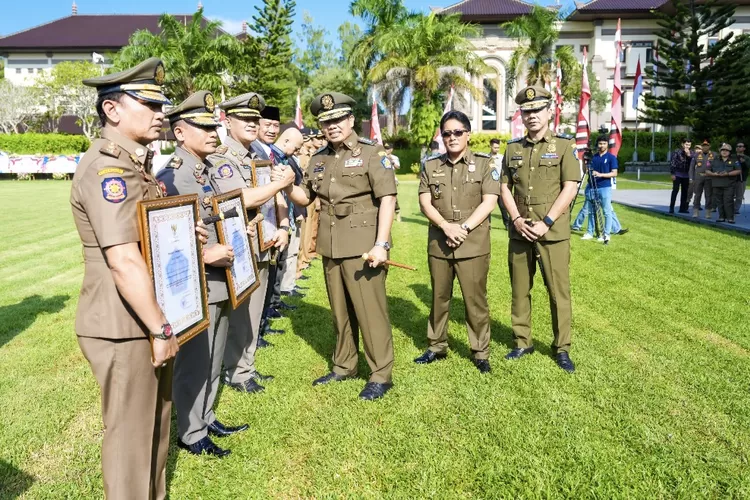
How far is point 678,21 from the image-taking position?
35.8 m

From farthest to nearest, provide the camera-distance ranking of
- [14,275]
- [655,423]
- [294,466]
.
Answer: [14,275] → [655,423] → [294,466]

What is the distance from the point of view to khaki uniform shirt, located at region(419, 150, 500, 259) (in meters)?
4.46

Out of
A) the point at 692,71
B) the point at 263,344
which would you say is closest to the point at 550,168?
the point at 263,344

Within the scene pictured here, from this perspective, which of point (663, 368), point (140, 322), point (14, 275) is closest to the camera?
point (140, 322)

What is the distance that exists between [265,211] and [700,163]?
14.0 metres

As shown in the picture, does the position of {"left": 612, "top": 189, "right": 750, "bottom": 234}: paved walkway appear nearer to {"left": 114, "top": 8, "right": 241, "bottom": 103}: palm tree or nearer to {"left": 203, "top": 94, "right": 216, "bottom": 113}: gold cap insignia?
{"left": 203, "top": 94, "right": 216, "bottom": 113}: gold cap insignia

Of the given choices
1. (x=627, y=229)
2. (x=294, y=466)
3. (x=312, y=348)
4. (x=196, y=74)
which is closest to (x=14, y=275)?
(x=312, y=348)

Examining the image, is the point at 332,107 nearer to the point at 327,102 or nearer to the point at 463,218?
the point at 327,102

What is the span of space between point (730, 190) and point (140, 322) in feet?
47.3

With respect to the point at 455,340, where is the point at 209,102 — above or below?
above

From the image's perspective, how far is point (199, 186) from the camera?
3.16 metres

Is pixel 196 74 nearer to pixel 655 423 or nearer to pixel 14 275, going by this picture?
pixel 14 275

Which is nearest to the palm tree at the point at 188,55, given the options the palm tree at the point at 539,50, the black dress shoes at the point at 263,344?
the palm tree at the point at 539,50

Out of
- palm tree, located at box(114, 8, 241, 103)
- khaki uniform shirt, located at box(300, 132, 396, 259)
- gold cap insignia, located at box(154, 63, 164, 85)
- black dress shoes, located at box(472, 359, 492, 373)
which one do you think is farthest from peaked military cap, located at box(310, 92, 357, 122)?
palm tree, located at box(114, 8, 241, 103)
